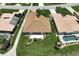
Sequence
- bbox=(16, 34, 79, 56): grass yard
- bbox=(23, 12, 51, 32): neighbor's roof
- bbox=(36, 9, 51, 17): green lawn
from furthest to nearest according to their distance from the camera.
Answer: bbox=(36, 9, 51, 17): green lawn → bbox=(23, 12, 51, 32): neighbor's roof → bbox=(16, 34, 79, 56): grass yard

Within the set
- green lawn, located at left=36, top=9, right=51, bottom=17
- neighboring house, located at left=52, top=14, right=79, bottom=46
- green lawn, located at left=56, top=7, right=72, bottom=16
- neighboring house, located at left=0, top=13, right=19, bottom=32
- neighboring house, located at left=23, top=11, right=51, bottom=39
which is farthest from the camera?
green lawn, located at left=56, top=7, right=72, bottom=16

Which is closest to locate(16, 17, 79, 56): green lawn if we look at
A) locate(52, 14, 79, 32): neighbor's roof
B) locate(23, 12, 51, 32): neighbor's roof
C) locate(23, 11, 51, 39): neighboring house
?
locate(23, 11, 51, 39): neighboring house

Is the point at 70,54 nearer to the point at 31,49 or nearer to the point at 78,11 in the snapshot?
the point at 31,49

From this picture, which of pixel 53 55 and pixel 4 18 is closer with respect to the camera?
pixel 53 55

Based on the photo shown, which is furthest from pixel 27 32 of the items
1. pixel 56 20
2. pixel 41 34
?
pixel 56 20

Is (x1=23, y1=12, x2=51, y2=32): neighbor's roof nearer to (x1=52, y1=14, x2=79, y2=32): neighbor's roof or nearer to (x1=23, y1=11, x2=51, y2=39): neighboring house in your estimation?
(x1=23, y1=11, x2=51, y2=39): neighboring house

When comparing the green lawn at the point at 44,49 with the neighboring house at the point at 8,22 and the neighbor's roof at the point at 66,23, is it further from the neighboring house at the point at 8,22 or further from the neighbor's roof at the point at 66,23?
the neighboring house at the point at 8,22
